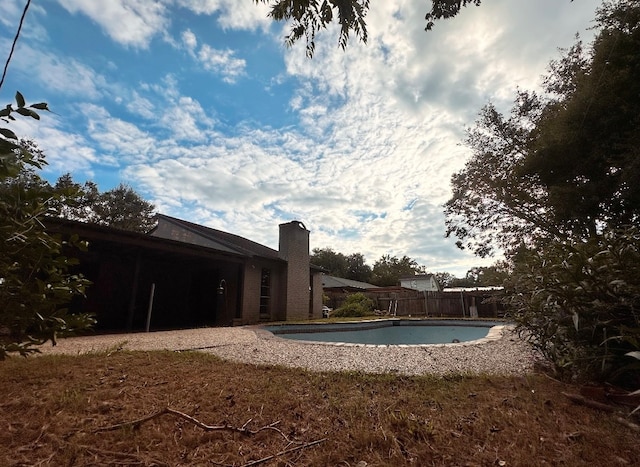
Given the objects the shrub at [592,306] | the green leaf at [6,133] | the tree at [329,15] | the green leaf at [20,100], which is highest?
the tree at [329,15]

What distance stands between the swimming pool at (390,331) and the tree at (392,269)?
94.3ft

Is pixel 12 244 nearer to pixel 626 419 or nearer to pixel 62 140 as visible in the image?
pixel 626 419

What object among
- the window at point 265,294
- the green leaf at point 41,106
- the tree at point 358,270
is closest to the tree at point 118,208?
the window at point 265,294

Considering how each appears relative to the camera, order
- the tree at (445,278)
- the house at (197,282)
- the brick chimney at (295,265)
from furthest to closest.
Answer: the tree at (445,278)
the brick chimney at (295,265)
the house at (197,282)

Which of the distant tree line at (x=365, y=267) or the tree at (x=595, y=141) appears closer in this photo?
the tree at (x=595, y=141)

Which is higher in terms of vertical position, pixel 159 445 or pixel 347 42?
pixel 347 42

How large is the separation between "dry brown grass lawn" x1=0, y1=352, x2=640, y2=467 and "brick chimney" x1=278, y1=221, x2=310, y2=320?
33.7 ft

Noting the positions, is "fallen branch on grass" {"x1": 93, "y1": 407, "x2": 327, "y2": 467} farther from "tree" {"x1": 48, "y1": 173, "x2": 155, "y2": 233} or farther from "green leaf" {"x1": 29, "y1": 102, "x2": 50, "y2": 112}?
"tree" {"x1": 48, "y1": 173, "x2": 155, "y2": 233}

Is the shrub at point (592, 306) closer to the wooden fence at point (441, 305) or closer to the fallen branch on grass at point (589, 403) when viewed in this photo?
the fallen branch on grass at point (589, 403)

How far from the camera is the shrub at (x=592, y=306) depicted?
86.9 inches

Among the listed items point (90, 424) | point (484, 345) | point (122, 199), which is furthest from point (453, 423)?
point (122, 199)

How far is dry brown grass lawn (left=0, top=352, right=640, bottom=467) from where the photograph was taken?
1610 millimetres

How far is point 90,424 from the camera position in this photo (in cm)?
195

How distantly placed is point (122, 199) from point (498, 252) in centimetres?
2704
